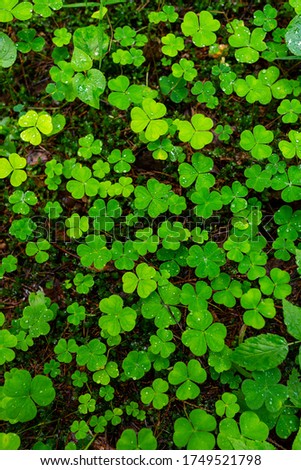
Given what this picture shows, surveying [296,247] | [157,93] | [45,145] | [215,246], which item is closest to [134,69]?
[157,93]

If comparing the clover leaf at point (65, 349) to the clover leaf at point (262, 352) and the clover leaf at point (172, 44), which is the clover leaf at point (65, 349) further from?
the clover leaf at point (172, 44)

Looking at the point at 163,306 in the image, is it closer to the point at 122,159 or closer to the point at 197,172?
the point at 197,172

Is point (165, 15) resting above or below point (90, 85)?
above

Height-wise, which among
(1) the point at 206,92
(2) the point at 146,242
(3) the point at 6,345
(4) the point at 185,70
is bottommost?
(3) the point at 6,345

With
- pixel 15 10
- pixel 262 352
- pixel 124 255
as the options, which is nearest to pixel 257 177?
pixel 124 255

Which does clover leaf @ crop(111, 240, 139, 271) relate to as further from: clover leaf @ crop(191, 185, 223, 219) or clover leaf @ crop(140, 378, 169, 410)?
clover leaf @ crop(140, 378, 169, 410)

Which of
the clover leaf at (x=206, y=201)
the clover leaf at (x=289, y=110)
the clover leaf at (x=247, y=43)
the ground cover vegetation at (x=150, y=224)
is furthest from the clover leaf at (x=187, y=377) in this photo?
the clover leaf at (x=247, y=43)
